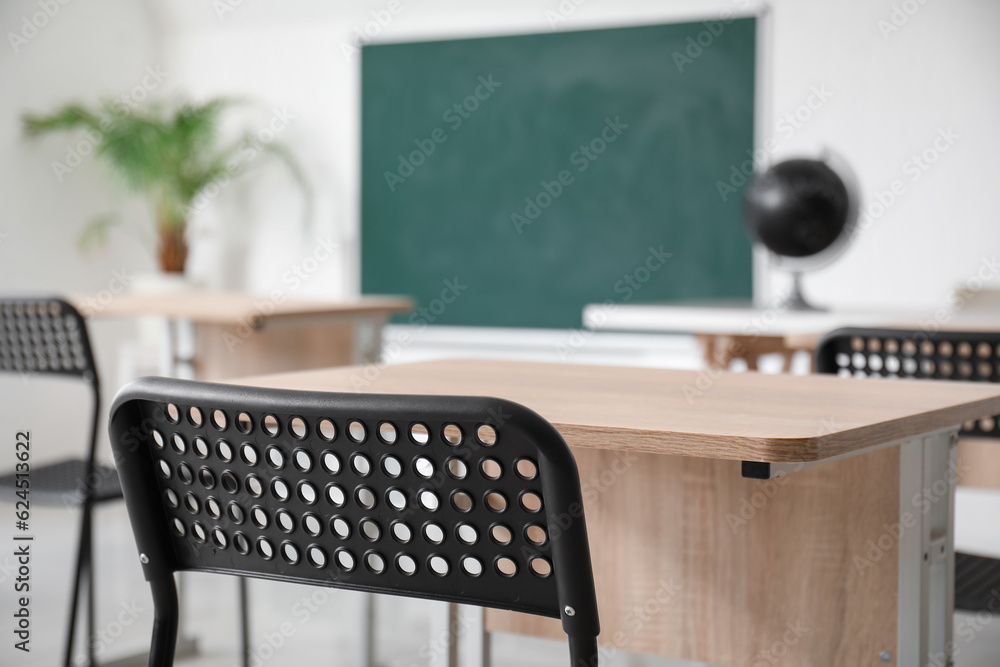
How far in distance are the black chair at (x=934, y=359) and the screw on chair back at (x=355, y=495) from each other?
0.98m

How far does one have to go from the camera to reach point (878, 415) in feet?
3.76

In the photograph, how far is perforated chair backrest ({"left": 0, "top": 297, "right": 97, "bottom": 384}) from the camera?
2236mm

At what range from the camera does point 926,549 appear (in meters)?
1.26

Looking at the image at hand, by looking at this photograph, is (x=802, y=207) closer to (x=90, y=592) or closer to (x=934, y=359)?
(x=934, y=359)

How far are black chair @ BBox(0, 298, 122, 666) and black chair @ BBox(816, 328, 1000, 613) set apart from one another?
1.46m

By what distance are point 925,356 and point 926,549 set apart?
62cm

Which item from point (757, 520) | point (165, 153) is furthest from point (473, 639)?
point (165, 153)

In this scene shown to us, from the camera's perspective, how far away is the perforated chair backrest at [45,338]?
2.24m

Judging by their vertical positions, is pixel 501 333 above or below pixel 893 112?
below

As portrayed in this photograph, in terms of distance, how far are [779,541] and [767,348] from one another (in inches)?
60.7

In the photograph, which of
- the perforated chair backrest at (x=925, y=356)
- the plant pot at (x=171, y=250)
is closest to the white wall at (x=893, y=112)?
the plant pot at (x=171, y=250)

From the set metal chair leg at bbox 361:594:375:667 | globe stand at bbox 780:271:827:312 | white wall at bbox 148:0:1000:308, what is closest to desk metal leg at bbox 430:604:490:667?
metal chair leg at bbox 361:594:375:667

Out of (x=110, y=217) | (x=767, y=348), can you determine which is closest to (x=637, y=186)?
(x=767, y=348)

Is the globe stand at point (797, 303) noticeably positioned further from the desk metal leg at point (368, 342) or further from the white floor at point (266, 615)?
the desk metal leg at point (368, 342)
